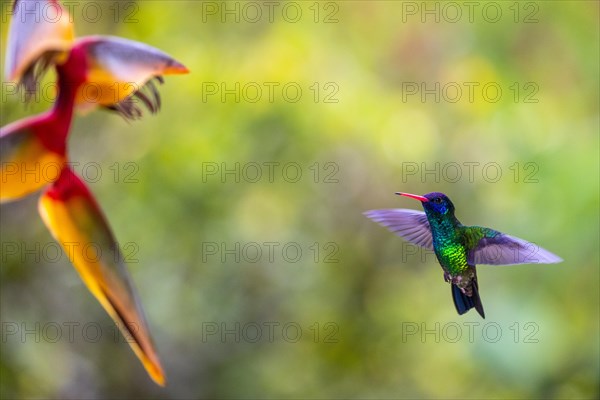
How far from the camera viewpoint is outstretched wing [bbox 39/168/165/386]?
1.07 ft

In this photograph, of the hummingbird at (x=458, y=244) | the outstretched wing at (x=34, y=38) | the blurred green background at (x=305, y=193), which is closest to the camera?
the outstretched wing at (x=34, y=38)

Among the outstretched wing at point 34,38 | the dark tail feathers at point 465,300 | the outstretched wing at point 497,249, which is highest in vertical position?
the outstretched wing at point 34,38

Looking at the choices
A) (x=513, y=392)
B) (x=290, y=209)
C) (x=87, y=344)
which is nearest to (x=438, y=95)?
(x=290, y=209)

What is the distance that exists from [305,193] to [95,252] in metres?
1.41

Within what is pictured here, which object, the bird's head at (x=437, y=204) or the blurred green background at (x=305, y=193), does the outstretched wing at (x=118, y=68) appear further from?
the blurred green background at (x=305, y=193)

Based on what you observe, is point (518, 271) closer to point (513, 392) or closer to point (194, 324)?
point (513, 392)

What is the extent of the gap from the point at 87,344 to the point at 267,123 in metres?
0.65

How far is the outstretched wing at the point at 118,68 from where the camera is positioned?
0.34m

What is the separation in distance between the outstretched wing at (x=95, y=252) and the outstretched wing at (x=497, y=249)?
17 centimetres

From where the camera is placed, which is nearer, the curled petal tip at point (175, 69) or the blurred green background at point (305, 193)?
the curled petal tip at point (175, 69)

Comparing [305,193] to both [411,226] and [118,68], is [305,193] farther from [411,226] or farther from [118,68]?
[118,68]

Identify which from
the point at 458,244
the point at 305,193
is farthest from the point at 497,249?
the point at 305,193

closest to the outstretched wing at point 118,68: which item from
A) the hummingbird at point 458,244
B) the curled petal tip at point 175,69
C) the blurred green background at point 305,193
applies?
the curled petal tip at point 175,69

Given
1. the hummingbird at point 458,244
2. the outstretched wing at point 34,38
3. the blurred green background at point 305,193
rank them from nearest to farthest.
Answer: the outstretched wing at point 34,38 < the hummingbird at point 458,244 < the blurred green background at point 305,193
